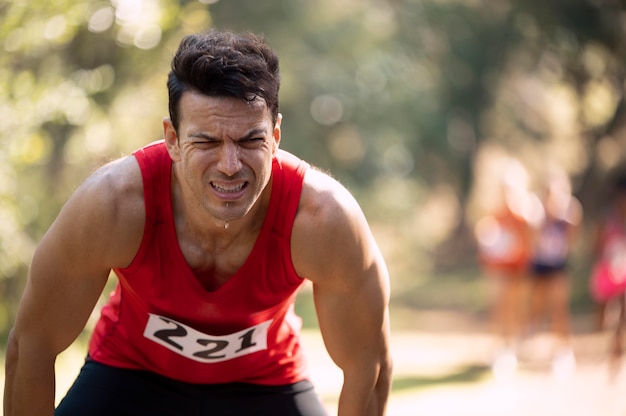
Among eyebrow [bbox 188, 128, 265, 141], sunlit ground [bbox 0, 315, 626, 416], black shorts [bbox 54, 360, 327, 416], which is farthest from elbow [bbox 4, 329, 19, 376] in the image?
sunlit ground [bbox 0, 315, 626, 416]

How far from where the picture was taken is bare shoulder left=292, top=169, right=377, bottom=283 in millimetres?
2729

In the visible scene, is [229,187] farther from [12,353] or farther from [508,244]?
[508,244]

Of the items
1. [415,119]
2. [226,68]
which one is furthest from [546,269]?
[415,119]

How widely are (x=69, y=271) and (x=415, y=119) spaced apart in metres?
15.3

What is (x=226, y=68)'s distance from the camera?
252cm

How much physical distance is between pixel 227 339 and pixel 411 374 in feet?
22.7

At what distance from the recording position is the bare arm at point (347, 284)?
274 centimetres

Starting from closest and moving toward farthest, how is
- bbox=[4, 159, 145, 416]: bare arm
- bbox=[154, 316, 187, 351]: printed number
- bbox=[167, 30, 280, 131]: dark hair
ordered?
bbox=[167, 30, 280, 131]: dark hair → bbox=[4, 159, 145, 416]: bare arm → bbox=[154, 316, 187, 351]: printed number

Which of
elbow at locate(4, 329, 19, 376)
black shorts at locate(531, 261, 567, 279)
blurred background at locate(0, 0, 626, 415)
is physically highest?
blurred background at locate(0, 0, 626, 415)

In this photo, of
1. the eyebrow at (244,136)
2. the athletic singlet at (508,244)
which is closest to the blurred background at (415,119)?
the athletic singlet at (508,244)

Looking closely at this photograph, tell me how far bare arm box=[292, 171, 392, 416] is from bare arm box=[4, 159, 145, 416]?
51 centimetres

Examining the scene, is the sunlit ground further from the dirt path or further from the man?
the man

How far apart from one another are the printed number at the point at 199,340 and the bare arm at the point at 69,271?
0.24 meters

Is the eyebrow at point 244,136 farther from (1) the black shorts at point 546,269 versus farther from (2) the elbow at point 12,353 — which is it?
(1) the black shorts at point 546,269
